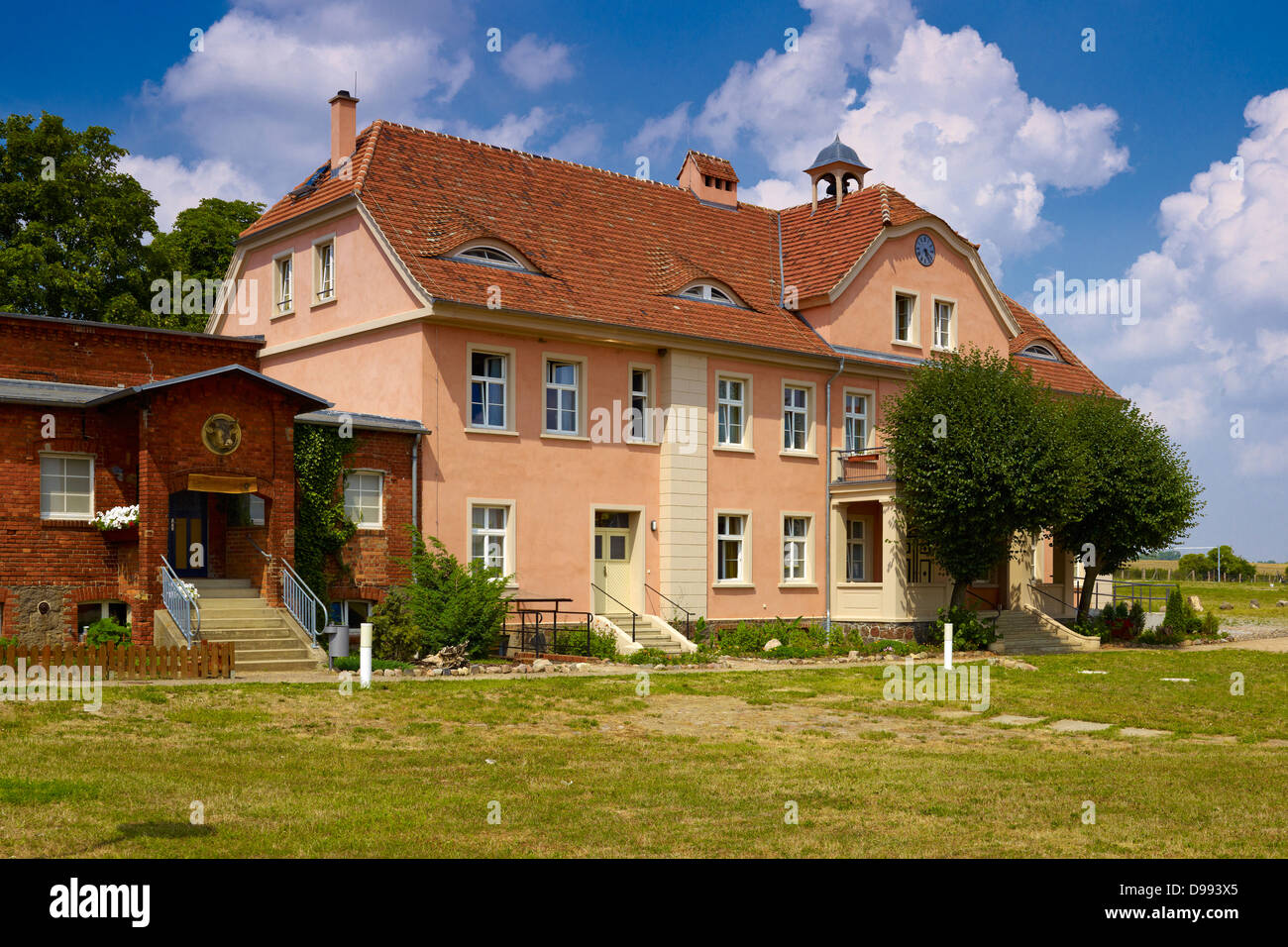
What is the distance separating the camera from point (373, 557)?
965 inches

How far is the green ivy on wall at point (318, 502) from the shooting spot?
23547mm

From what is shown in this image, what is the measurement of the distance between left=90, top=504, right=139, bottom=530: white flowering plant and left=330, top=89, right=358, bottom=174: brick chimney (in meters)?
10.7

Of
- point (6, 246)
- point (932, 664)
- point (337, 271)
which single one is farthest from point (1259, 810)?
point (6, 246)

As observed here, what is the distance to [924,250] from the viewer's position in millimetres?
34906

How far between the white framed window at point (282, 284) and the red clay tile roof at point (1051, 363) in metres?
20.2

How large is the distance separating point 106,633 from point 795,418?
16778 mm

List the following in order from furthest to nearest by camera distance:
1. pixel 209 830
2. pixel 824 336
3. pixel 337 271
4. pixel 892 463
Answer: pixel 824 336 → pixel 892 463 → pixel 337 271 → pixel 209 830

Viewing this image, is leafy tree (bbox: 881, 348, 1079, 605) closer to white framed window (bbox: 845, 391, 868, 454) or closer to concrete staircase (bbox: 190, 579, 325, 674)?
white framed window (bbox: 845, 391, 868, 454)

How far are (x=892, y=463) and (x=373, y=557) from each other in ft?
40.9

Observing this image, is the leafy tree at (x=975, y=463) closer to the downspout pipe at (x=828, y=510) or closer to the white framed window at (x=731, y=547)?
the downspout pipe at (x=828, y=510)

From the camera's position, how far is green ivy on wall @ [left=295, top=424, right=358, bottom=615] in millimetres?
23547

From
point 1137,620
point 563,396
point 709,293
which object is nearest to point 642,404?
point 563,396

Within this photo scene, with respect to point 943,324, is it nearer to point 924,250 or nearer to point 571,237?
point 924,250

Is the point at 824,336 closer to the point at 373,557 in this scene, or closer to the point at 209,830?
the point at 373,557
